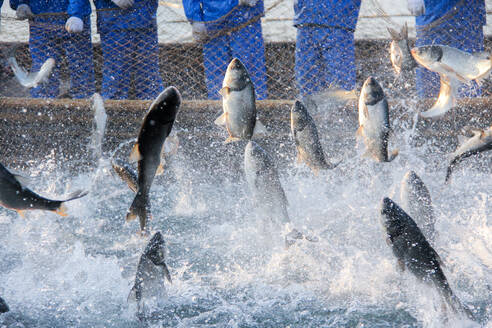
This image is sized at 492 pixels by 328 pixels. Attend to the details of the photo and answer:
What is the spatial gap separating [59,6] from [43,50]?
0.62 m

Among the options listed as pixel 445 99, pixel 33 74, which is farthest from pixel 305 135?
pixel 33 74

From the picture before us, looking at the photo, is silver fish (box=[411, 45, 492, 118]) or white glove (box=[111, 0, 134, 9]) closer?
silver fish (box=[411, 45, 492, 118])

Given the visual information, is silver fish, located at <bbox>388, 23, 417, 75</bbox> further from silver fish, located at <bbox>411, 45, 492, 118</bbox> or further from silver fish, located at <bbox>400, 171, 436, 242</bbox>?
silver fish, located at <bbox>400, 171, 436, 242</bbox>

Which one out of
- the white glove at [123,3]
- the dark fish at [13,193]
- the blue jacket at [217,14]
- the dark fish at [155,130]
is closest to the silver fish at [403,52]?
the dark fish at [155,130]

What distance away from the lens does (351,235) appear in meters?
4.03

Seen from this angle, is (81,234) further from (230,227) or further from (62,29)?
(62,29)

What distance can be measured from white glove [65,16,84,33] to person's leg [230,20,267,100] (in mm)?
1673

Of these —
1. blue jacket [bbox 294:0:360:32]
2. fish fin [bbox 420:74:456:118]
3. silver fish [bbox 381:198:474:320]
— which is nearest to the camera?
silver fish [bbox 381:198:474:320]

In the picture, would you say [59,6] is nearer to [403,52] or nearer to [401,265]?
[403,52]

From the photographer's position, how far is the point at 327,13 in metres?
5.55

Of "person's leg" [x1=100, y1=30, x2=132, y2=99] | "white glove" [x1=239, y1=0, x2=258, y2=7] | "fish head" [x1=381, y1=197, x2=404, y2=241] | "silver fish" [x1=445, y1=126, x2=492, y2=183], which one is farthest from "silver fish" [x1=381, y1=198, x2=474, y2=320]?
"person's leg" [x1=100, y1=30, x2=132, y2=99]

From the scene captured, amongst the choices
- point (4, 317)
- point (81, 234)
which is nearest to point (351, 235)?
point (81, 234)

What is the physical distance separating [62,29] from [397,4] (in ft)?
19.4

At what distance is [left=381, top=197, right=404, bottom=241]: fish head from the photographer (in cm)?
277
